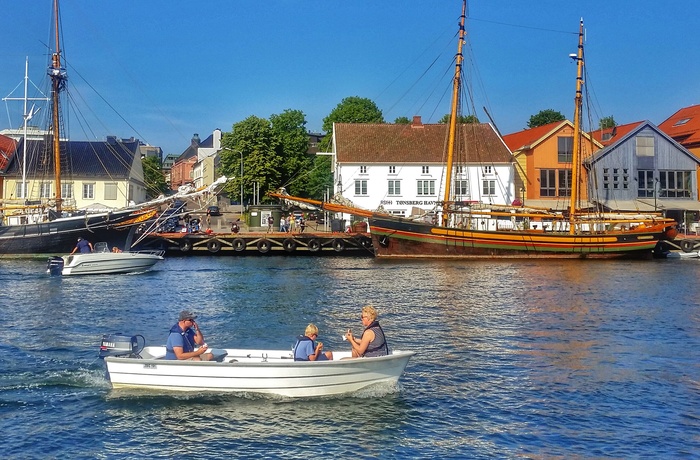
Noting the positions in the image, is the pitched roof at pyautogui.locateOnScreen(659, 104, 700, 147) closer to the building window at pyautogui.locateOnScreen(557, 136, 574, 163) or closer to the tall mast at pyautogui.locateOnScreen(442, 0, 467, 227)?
the building window at pyautogui.locateOnScreen(557, 136, 574, 163)

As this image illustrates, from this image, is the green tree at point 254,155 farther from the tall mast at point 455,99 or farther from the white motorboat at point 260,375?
the white motorboat at point 260,375

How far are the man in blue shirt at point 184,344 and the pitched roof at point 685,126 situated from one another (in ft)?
235

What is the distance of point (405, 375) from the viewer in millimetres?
18656

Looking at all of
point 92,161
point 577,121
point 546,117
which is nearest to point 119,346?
point 577,121

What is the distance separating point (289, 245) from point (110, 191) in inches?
1264

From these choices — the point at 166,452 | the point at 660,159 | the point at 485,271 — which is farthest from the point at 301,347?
the point at 660,159

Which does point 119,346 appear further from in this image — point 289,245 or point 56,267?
point 289,245

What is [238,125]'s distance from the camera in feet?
293

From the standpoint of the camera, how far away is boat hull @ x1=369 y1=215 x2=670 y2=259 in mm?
53531

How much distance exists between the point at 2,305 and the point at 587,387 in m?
23.3

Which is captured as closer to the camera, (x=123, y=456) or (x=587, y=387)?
(x=123, y=456)

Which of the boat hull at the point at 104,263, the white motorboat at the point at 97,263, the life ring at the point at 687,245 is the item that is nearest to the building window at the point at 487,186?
the life ring at the point at 687,245

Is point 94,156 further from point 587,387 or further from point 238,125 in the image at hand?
point 587,387

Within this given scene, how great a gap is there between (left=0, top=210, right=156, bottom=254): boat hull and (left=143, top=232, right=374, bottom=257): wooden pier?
5.74m
